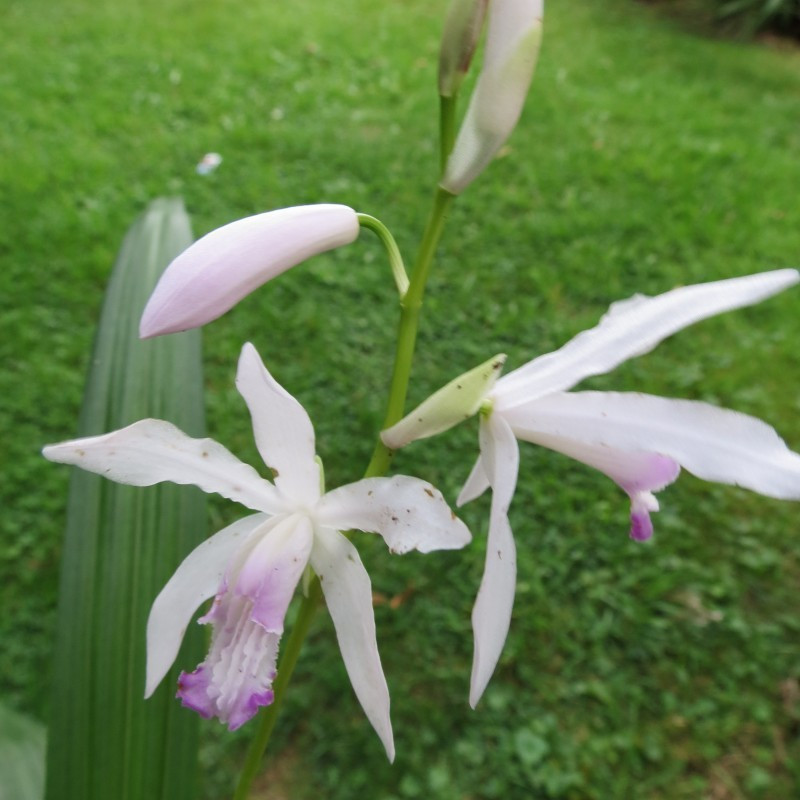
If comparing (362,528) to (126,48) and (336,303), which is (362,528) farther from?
(126,48)

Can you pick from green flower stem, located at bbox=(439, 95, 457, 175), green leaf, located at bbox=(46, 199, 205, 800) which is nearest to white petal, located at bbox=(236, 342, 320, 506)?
green flower stem, located at bbox=(439, 95, 457, 175)

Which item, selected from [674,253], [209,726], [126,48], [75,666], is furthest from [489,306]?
[126,48]

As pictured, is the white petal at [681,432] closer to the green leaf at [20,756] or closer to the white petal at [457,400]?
the white petal at [457,400]

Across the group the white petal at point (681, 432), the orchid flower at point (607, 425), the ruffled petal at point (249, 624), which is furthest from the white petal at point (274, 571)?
the white petal at point (681, 432)

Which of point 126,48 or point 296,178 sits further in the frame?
point 126,48

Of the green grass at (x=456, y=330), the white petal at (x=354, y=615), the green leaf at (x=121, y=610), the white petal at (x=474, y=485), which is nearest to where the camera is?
the white petal at (x=354, y=615)

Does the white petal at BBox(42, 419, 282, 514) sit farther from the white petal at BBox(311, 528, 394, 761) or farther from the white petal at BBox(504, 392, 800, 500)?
the white petal at BBox(504, 392, 800, 500)

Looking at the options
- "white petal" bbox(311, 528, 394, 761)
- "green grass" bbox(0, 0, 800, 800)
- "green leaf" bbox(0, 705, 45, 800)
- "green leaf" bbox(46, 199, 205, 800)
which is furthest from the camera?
"green grass" bbox(0, 0, 800, 800)
